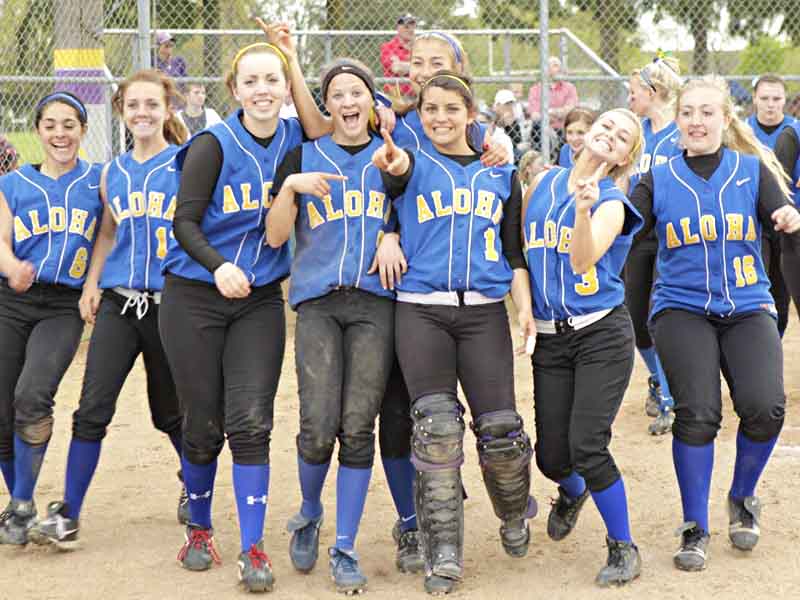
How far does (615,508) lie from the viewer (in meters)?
4.36

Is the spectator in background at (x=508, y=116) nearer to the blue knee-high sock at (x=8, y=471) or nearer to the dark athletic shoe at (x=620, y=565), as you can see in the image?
the blue knee-high sock at (x=8, y=471)

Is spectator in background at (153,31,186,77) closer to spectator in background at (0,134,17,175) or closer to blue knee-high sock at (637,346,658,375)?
spectator in background at (0,134,17,175)

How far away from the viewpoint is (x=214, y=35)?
11.8 meters

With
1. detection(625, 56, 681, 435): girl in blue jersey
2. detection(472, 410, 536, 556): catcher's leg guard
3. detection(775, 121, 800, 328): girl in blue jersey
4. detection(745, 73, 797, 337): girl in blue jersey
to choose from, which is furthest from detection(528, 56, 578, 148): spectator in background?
detection(472, 410, 536, 556): catcher's leg guard

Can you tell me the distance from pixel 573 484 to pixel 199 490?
4.85 ft

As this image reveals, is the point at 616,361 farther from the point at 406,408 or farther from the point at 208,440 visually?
the point at 208,440

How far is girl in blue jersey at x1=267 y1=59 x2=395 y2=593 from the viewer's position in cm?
434

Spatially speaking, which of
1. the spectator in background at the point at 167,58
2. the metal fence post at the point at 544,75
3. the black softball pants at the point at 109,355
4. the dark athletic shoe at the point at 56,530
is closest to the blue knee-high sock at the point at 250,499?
the black softball pants at the point at 109,355

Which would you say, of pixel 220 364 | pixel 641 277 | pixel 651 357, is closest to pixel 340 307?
pixel 220 364

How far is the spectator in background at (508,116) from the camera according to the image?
10773 mm

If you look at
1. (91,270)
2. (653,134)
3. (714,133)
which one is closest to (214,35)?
(653,134)

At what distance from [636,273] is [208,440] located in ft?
10.2

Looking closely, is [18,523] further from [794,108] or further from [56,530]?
[794,108]

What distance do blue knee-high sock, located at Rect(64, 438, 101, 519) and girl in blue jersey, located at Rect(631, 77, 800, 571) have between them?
7.72 feet
